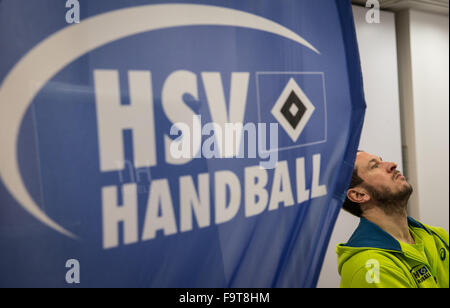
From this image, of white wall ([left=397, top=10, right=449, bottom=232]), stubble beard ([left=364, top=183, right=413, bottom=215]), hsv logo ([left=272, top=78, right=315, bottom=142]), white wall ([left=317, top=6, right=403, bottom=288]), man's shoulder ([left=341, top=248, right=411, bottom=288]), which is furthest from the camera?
white wall ([left=397, top=10, right=449, bottom=232])

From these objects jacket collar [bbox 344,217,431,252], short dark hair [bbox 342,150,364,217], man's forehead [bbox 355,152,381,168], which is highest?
man's forehead [bbox 355,152,381,168]

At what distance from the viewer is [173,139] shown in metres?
1.14

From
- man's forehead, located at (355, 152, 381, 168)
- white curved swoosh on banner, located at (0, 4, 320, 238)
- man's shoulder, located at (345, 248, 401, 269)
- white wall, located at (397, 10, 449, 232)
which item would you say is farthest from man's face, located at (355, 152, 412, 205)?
white curved swoosh on banner, located at (0, 4, 320, 238)

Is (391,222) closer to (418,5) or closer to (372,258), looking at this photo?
(372,258)

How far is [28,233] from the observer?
0.99 m

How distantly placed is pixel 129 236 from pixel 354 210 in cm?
99

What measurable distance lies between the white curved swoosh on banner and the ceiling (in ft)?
5.18

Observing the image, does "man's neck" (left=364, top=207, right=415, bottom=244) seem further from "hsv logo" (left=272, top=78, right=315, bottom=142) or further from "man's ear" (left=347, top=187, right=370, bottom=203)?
"hsv logo" (left=272, top=78, right=315, bottom=142)

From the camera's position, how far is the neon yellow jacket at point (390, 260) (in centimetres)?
147

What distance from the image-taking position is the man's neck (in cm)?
167

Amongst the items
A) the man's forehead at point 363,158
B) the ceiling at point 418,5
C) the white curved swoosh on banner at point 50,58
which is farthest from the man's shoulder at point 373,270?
the ceiling at point 418,5

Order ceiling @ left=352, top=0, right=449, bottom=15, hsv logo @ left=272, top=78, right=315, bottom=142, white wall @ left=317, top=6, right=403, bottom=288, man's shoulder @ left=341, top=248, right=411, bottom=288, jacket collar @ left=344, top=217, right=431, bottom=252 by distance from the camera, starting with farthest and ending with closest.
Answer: ceiling @ left=352, top=0, right=449, bottom=15 < white wall @ left=317, top=6, right=403, bottom=288 < jacket collar @ left=344, top=217, right=431, bottom=252 < man's shoulder @ left=341, top=248, right=411, bottom=288 < hsv logo @ left=272, top=78, right=315, bottom=142

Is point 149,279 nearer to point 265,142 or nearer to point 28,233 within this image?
point 28,233
